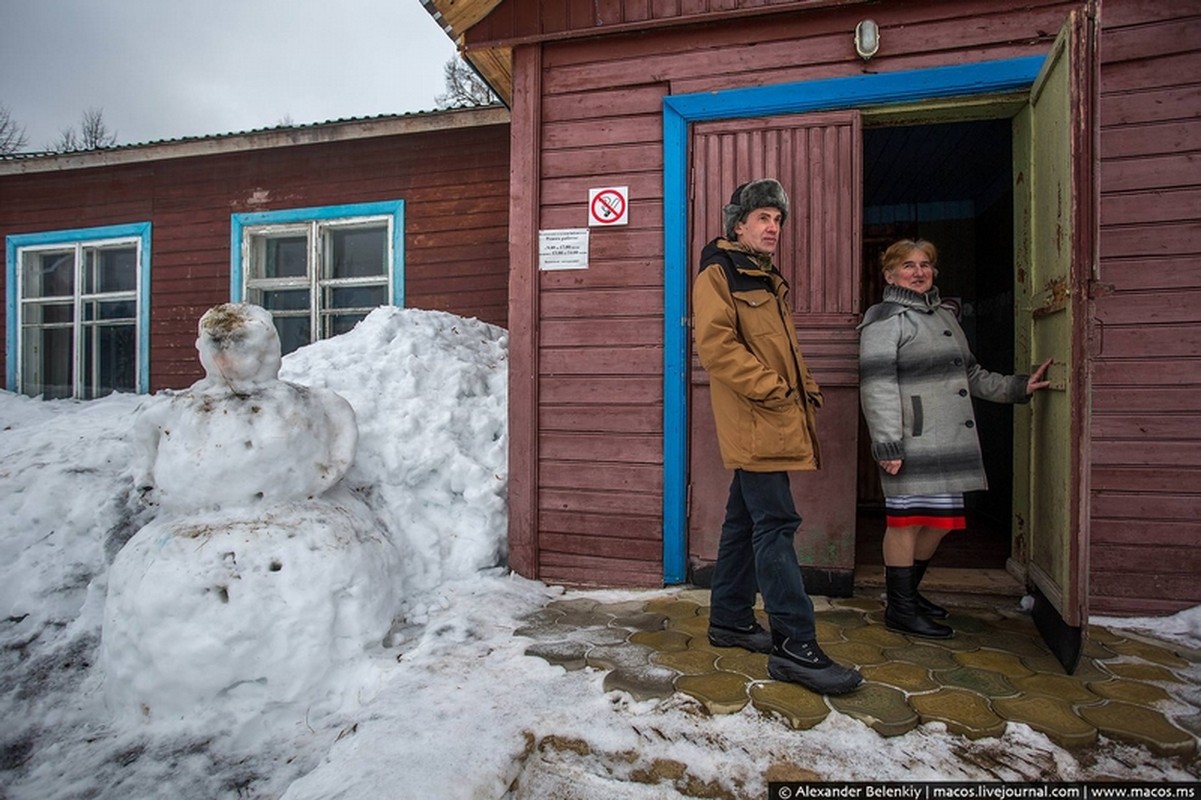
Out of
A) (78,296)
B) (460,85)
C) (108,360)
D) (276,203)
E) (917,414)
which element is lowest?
(917,414)

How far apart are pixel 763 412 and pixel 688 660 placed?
1.03m

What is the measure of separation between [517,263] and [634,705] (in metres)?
2.53

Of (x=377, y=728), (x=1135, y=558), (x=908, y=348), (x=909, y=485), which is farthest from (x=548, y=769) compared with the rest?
(x=1135, y=558)

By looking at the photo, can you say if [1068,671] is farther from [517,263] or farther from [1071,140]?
[517,263]

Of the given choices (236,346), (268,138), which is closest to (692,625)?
(236,346)

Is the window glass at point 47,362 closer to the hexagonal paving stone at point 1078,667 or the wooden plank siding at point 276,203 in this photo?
the wooden plank siding at point 276,203

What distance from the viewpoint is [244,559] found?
265 centimetres

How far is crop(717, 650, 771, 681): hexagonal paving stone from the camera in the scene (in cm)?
246

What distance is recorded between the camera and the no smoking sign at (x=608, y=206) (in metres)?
3.74

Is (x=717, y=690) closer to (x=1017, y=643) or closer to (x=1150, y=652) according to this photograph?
(x=1017, y=643)

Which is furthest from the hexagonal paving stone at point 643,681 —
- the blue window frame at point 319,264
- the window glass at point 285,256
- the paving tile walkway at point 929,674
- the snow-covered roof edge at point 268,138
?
the window glass at point 285,256

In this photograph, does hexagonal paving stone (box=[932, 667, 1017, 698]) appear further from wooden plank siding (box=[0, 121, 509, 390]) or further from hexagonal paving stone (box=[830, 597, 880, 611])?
wooden plank siding (box=[0, 121, 509, 390])

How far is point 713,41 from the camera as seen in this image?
3646 millimetres

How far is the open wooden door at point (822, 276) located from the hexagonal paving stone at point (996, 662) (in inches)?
31.6
